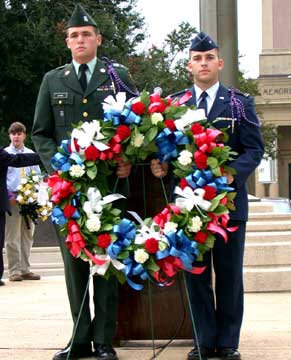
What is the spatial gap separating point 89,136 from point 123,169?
31cm

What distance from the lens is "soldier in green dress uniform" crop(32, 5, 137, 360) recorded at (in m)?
5.09

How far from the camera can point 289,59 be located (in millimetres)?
46656

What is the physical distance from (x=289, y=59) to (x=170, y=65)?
20863mm

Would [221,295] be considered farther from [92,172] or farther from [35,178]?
[35,178]

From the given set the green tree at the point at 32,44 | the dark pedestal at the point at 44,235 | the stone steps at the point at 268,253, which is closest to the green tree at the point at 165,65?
the green tree at the point at 32,44

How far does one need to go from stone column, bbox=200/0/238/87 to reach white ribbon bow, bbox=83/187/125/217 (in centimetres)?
535

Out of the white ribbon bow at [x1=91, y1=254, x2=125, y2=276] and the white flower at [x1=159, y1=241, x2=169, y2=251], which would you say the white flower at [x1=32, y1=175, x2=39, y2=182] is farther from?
the white flower at [x1=159, y1=241, x2=169, y2=251]

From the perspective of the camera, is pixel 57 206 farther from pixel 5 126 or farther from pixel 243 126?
pixel 5 126

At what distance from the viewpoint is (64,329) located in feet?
21.2

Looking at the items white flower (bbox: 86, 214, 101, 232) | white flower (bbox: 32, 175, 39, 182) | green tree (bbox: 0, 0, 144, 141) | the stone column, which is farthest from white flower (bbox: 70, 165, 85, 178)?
green tree (bbox: 0, 0, 144, 141)

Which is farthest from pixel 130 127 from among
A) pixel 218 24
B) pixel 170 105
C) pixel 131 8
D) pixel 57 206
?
pixel 131 8

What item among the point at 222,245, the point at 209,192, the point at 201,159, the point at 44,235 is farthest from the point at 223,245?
the point at 44,235

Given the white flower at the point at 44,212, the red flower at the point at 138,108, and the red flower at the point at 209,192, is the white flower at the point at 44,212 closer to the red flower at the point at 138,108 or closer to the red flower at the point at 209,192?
the red flower at the point at 138,108

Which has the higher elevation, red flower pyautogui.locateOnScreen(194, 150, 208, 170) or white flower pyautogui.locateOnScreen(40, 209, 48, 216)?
red flower pyautogui.locateOnScreen(194, 150, 208, 170)
